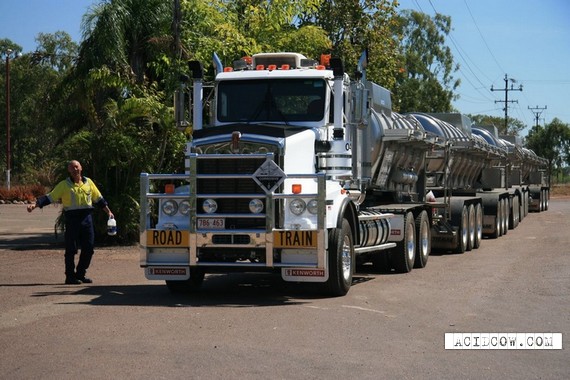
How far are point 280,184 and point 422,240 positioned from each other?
6.50 m

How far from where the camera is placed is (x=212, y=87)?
14227 mm

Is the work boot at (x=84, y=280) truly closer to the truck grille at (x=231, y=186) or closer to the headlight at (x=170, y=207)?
the headlight at (x=170, y=207)

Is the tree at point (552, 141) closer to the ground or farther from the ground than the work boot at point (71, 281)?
farther from the ground

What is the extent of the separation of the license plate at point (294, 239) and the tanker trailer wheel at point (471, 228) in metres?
11.1

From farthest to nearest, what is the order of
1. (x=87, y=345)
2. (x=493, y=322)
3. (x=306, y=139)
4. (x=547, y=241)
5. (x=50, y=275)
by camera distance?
(x=547, y=241)
(x=50, y=275)
(x=306, y=139)
(x=493, y=322)
(x=87, y=345)

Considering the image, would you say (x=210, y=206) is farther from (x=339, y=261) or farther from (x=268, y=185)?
(x=339, y=261)

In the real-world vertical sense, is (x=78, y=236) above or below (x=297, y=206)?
below

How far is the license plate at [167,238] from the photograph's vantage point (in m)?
12.2

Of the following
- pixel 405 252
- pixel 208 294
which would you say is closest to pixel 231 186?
pixel 208 294

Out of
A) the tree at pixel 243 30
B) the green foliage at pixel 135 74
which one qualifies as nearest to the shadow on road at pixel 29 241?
the green foliage at pixel 135 74

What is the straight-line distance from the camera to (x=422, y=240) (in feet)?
58.3

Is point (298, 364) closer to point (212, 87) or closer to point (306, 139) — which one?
point (306, 139)

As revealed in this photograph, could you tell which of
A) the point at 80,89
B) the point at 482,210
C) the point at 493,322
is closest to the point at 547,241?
the point at 482,210

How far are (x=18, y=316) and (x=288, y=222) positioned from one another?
368 centimetres
